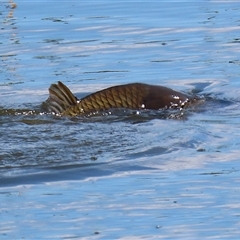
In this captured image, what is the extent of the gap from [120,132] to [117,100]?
981mm

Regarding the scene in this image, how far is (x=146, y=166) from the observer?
630 cm

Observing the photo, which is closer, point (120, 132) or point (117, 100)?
point (120, 132)

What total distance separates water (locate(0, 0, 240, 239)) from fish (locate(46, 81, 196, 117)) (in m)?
0.16

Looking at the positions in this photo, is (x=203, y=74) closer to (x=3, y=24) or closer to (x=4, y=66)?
(x=4, y=66)

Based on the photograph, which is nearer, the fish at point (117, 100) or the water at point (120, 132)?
the water at point (120, 132)

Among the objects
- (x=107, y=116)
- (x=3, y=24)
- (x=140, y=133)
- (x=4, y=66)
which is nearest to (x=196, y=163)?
(x=140, y=133)

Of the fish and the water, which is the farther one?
the fish

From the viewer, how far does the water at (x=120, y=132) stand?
5305mm

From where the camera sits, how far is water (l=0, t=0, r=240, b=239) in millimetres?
5305

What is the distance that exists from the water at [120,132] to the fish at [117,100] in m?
0.16

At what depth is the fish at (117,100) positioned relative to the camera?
8.09 metres

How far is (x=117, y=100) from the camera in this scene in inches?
326

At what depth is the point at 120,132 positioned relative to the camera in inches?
288

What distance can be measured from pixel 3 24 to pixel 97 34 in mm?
1286
